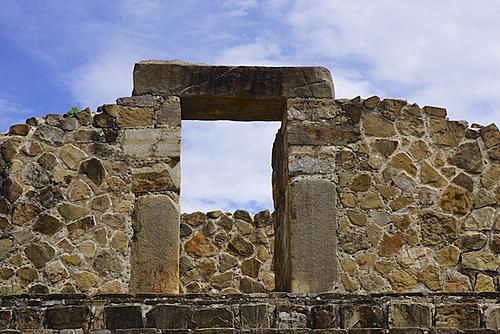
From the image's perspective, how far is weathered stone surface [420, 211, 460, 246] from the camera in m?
7.61

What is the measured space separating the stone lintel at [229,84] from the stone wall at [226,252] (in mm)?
2921

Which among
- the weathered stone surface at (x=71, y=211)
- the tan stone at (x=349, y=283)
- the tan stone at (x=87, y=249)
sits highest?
Result: the weathered stone surface at (x=71, y=211)

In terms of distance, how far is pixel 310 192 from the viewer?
751 centimetres

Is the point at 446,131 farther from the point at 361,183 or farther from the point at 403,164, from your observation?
the point at 361,183

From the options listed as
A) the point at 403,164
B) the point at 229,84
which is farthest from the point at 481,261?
the point at 229,84

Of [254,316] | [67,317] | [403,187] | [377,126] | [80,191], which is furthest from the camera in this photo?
[377,126]

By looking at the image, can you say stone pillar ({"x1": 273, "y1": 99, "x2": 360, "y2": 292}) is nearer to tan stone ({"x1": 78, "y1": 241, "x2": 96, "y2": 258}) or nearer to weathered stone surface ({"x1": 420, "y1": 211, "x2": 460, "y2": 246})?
weathered stone surface ({"x1": 420, "y1": 211, "x2": 460, "y2": 246})

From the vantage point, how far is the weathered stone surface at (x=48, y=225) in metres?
7.36

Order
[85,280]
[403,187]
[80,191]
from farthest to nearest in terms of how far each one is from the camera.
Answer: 1. [403,187]
2. [80,191]
3. [85,280]

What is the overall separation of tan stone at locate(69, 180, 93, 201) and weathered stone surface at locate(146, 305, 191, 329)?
2.40 metres

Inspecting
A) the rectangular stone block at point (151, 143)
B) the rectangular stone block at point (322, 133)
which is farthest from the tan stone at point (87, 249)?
the rectangular stone block at point (322, 133)

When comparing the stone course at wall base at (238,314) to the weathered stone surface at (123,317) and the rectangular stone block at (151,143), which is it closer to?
the weathered stone surface at (123,317)

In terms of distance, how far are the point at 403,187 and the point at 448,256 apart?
75 cm

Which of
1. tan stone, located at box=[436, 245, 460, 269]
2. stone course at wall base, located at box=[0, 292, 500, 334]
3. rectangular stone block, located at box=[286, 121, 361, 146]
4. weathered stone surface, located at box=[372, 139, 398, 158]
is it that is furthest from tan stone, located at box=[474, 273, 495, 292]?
stone course at wall base, located at box=[0, 292, 500, 334]
